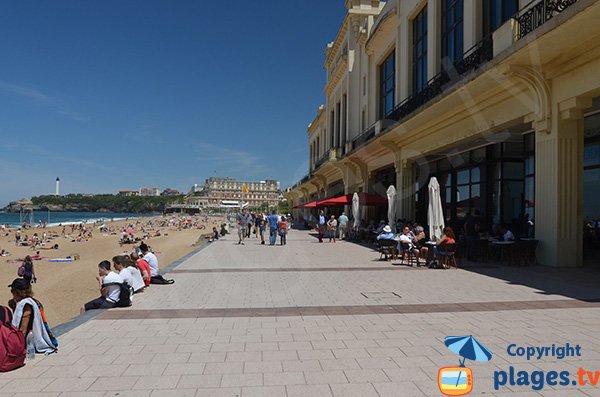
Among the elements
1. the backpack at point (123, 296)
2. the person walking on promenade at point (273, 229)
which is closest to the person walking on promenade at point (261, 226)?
the person walking on promenade at point (273, 229)

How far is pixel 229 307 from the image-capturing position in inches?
256

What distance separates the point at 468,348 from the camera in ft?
14.4

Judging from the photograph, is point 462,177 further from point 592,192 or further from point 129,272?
point 129,272

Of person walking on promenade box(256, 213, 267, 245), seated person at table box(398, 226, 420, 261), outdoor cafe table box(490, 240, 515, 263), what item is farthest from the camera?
person walking on promenade box(256, 213, 267, 245)

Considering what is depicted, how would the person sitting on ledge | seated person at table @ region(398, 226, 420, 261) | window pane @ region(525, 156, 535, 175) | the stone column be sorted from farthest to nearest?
window pane @ region(525, 156, 535, 175), seated person at table @ region(398, 226, 420, 261), the stone column, the person sitting on ledge

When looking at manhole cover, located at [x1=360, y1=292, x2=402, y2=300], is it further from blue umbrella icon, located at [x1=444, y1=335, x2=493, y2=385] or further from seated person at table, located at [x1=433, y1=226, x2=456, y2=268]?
seated person at table, located at [x1=433, y1=226, x2=456, y2=268]

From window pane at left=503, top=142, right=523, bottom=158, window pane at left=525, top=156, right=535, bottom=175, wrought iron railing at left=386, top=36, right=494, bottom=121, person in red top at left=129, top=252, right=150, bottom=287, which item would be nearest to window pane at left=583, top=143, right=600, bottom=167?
window pane at left=525, top=156, right=535, bottom=175

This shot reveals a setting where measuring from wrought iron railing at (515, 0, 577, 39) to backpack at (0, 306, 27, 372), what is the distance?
34.2 feet

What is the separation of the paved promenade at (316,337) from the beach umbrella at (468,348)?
4.3 inches

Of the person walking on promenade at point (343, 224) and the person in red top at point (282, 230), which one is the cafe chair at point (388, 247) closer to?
the person in red top at point (282, 230)

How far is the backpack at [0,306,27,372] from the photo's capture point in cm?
389

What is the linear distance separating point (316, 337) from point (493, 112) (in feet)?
31.1

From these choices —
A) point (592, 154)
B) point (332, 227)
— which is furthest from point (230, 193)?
point (592, 154)

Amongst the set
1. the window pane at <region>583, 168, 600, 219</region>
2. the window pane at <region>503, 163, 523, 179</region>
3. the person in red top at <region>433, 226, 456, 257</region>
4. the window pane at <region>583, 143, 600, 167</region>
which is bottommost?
the person in red top at <region>433, 226, 456, 257</region>
